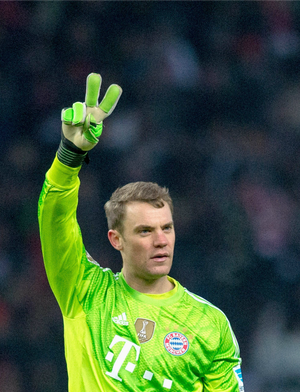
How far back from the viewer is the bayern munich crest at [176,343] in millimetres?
2232

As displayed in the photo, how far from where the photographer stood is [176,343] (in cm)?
225

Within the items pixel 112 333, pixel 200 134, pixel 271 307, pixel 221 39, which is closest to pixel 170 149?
pixel 200 134

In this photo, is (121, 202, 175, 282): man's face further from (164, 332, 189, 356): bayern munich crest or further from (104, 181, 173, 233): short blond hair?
(164, 332, 189, 356): bayern munich crest

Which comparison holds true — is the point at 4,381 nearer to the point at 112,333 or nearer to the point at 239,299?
the point at 239,299

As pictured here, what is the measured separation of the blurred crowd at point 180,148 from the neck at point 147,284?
2167 millimetres

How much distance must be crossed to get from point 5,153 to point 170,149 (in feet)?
4.82

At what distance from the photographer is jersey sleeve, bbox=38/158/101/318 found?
6.75 ft

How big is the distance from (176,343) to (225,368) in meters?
0.27

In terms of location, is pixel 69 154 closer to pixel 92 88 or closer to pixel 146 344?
pixel 92 88

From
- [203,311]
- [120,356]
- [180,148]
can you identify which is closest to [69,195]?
[120,356]

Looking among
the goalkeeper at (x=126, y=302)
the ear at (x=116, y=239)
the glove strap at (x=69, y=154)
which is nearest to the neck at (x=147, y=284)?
the goalkeeper at (x=126, y=302)

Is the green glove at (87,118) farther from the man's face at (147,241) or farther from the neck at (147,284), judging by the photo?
the neck at (147,284)

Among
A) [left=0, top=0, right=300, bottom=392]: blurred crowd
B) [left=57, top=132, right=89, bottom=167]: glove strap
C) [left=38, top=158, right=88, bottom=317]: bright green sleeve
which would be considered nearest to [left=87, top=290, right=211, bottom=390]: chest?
[left=38, top=158, right=88, bottom=317]: bright green sleeve

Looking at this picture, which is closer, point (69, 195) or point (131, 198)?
point (69, 195)
